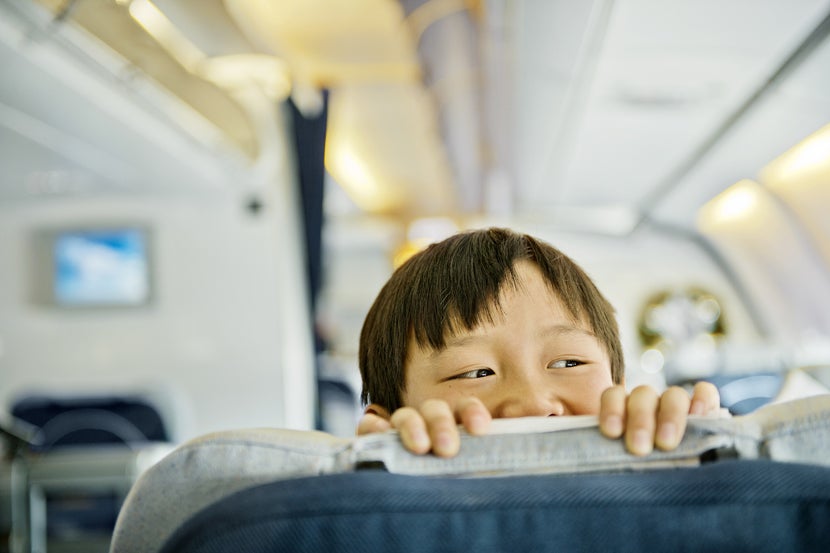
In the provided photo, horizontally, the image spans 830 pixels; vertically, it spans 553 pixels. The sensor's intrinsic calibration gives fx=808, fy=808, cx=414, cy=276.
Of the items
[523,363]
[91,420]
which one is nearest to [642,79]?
[91,420]

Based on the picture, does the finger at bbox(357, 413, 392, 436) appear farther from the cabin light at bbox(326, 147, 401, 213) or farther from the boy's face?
the cabin light at bbox(326, 147, 401, 213)

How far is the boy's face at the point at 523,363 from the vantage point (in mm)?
1133

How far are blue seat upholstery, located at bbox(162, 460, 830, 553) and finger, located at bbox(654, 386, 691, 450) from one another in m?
0.08

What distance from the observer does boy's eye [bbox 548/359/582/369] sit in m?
1.22

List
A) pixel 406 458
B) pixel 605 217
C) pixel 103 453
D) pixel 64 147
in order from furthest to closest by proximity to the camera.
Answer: pixel 605 217 → pixel 64 147 → pixel 103 453 → pixel 406 458

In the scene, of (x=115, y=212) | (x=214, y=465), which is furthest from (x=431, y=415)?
Result: (x=115, y=212)

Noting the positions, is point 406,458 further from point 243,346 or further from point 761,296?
point 761,296

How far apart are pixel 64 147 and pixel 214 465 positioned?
4986 mm

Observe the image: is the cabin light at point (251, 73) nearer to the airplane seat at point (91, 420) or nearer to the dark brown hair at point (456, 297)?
the airplane seat at point (91, 420)

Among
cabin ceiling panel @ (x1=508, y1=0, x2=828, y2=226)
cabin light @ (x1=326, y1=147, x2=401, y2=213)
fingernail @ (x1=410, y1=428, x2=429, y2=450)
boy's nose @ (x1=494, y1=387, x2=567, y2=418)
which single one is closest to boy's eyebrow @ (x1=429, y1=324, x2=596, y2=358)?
boy's nose @ (x1=494, y1=387, x2=567, y2=418)

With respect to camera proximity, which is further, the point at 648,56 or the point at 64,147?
the point at 64,147

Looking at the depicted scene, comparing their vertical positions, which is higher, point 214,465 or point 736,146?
point 736,146

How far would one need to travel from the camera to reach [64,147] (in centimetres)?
513

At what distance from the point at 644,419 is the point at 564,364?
0.55 meters
